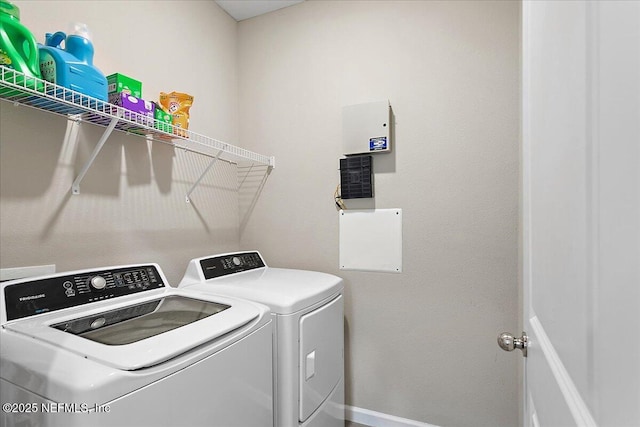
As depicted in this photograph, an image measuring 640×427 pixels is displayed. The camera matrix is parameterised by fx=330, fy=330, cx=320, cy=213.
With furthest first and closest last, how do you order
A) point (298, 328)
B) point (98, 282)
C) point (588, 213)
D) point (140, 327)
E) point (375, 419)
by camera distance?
point (375, 419), point (298, 328), point (98, 282), point (140, 327), point (588, 213)

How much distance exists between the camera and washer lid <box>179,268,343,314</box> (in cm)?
144

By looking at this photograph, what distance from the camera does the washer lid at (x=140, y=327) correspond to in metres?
0.84

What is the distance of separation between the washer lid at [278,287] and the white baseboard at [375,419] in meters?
0.89

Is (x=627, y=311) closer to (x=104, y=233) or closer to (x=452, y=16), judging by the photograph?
(x=104, y=233)

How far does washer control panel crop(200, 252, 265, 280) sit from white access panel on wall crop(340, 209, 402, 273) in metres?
0.59

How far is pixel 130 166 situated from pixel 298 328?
3.95 ft

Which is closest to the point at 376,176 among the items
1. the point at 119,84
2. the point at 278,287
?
the point at 278,287

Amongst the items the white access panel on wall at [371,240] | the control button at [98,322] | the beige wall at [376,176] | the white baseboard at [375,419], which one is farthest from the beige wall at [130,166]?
the white baseboard at [375,419]

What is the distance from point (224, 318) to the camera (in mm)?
1124

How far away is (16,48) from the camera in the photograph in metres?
1.12

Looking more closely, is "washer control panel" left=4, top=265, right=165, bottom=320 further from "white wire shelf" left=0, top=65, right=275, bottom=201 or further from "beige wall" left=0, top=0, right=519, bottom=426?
"white wire shelf" left=0, top=65, right=275, bottom=201

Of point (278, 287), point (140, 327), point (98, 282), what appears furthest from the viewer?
point (278, 287)

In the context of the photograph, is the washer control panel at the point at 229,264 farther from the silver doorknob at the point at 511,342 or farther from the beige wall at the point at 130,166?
the silver doorknob at the point at 511,342

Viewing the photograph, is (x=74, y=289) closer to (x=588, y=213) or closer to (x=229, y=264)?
(x=229, y=264)
